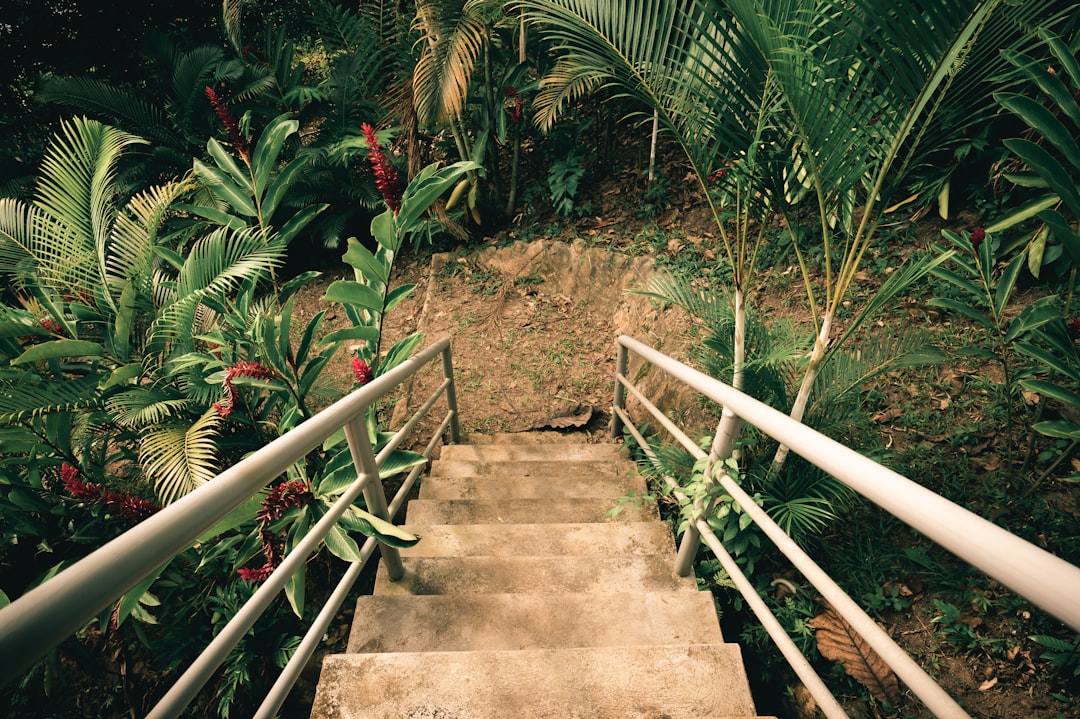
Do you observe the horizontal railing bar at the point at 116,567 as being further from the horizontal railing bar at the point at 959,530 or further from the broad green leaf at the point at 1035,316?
the broad green leaf at the point at 1035,316

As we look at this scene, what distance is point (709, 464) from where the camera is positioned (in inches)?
52.7

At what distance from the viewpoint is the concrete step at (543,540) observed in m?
1.84

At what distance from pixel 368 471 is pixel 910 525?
1233 mm

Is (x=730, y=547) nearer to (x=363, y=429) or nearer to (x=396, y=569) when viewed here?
(x=396, y=569)

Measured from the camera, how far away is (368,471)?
1314mm

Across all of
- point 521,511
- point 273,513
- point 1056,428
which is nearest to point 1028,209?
point 1056,428

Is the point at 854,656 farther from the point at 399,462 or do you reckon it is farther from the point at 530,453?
the point at 530,453

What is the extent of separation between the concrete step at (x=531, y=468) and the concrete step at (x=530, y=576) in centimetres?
95

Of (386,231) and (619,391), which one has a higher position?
(386,231)

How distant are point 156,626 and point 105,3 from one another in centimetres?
712

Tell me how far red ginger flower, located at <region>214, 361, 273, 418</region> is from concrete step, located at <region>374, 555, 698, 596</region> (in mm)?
814

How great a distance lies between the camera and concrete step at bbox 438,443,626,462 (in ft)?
9.83

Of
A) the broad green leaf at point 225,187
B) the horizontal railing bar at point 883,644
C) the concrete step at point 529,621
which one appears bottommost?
the concrete step at point 529,621

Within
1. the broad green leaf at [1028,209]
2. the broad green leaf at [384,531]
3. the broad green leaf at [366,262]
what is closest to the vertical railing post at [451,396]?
the broad green leaf at [366,262]
